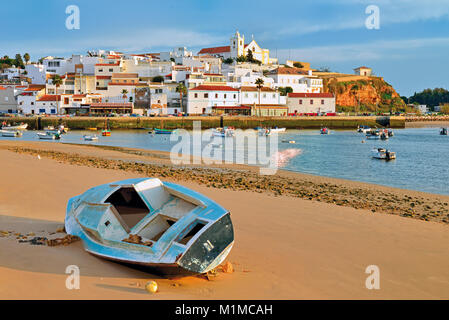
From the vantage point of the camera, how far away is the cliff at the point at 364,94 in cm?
12700

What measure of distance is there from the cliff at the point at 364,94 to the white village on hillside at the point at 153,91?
18572 millimetres

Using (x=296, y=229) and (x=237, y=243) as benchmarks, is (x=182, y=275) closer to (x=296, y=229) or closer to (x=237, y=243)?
(x=237, y=243)

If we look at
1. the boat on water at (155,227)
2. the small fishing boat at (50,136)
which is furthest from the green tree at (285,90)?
the boat on water at (155,227)

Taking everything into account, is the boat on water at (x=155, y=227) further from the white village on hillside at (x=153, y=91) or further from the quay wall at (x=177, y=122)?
the white village on hillside at (x=153, y=91)

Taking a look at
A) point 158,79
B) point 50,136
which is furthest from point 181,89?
point 50,136

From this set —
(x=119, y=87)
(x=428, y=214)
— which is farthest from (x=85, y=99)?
(x=428, y=214)

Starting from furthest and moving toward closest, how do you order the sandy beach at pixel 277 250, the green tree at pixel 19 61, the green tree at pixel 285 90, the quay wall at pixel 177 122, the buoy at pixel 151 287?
the green tree at pixel 19 61 < the green tree at pixel 285 90 < the quay wall at pixel 177 122 < the sandy beach at pixel 277 250 < the buoy at pixel 151 287

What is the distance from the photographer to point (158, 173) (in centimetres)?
2130

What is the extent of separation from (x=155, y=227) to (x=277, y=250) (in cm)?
290

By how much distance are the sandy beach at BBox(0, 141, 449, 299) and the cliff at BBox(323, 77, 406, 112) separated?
379ft

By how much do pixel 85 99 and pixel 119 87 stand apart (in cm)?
774

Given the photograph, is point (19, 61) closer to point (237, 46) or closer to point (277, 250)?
point (237, 46)

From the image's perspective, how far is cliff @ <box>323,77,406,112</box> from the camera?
12700 centimetres

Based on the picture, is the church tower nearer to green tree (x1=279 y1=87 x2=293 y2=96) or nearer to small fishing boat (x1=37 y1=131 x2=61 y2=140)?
green tree (x1=279 y1=87 x2=293 y2=96)
